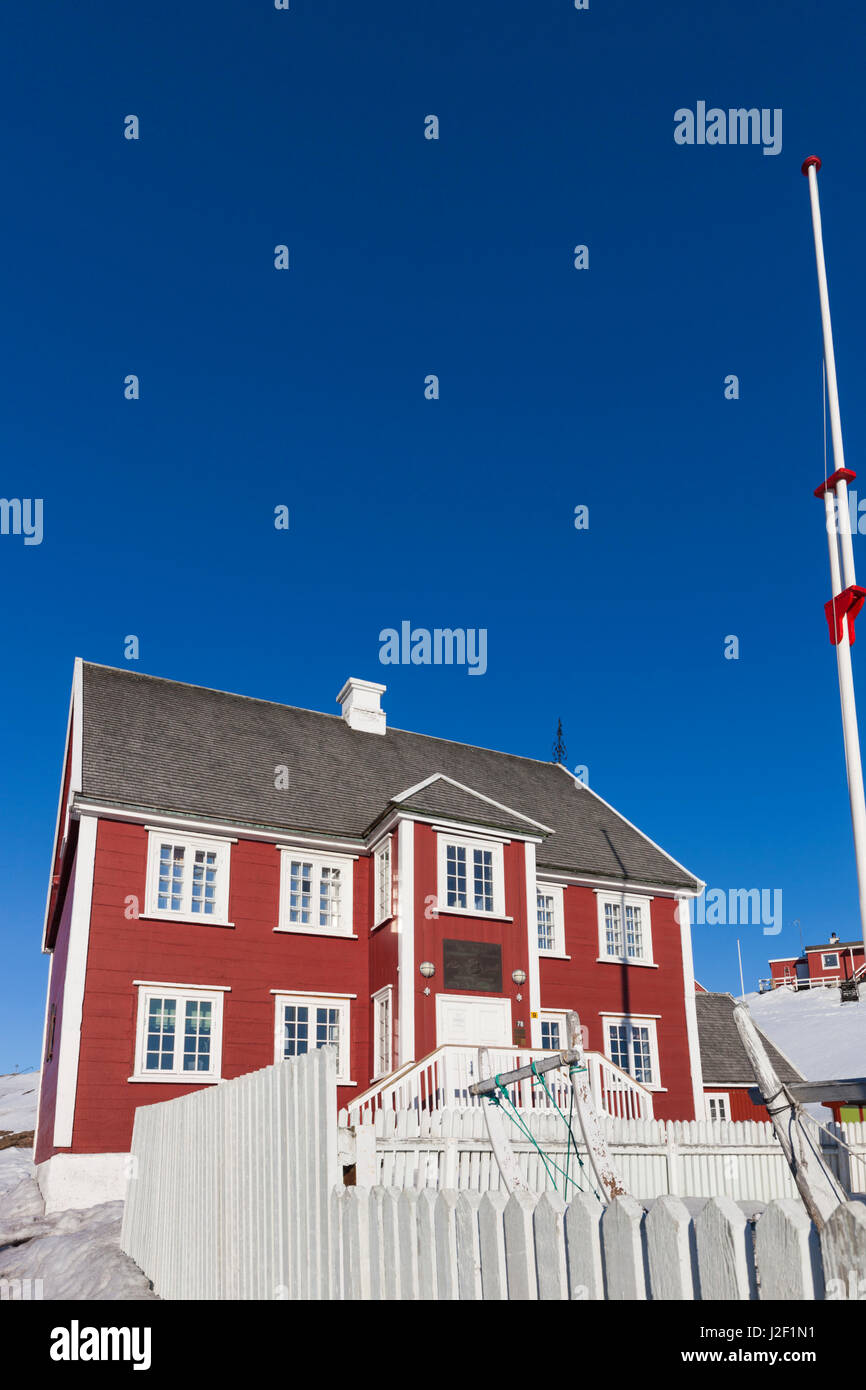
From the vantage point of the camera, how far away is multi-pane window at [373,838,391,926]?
2322cm

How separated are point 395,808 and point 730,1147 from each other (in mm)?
9657

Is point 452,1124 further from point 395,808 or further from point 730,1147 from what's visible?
point 395,808

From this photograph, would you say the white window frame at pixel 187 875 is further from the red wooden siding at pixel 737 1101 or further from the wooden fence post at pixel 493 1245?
the wooden fence post at pixel 493 1245

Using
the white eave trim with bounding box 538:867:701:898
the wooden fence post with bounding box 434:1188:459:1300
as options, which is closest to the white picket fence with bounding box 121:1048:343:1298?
the wooden fence post with bounding box 434:1188:459:1300

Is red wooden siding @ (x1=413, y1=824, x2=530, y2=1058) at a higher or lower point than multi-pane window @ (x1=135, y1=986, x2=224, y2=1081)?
higher

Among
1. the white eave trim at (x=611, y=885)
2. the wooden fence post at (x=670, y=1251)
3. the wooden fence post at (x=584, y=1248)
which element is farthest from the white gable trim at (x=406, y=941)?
the wooden fence post at (x=670, y=1251)

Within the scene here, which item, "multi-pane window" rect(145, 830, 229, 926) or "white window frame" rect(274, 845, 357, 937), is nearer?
"multi-pane window" rect(145, 830, 229, 926)

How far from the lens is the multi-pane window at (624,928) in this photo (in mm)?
27109

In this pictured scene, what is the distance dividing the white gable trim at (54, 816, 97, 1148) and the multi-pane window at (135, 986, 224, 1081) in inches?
49.2

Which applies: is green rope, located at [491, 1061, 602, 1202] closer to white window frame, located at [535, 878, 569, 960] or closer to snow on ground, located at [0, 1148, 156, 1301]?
snow on ground, located at [0, 1148, 156, 1301]

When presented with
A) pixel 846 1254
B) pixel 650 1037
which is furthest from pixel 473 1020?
pixel 846 1254

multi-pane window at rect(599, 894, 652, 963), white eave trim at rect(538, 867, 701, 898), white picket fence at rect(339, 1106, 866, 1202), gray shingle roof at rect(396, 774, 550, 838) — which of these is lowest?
white picket fence at rect(339, 1106, 866, 1202)

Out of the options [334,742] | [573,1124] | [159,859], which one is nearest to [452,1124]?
[573,1124]

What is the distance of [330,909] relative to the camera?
23766mm
